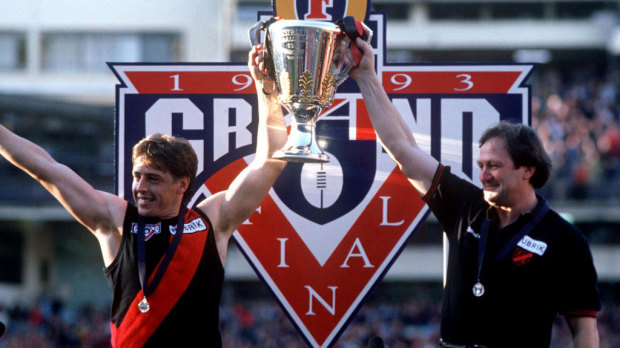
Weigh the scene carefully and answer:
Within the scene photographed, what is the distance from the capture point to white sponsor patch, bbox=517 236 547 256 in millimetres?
3379

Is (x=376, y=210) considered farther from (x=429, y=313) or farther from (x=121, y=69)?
(x=429, y=313)

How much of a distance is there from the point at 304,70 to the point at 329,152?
1.00 m

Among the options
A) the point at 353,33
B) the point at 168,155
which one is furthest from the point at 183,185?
the point at 353,33

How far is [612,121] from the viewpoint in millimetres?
19922

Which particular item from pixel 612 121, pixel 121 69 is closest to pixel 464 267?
pixel 121 69

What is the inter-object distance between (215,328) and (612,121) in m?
18.0

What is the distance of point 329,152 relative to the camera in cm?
454

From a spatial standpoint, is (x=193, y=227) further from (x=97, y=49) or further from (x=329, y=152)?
(x=97, y=49)

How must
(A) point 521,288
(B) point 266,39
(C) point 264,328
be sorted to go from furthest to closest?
1. (C) point 264,328
2. (B) point 266,39
3. (A) point 521,288

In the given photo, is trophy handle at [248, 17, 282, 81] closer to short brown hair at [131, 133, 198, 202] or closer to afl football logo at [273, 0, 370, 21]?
short brown hair at [131, 133, 198, 202]

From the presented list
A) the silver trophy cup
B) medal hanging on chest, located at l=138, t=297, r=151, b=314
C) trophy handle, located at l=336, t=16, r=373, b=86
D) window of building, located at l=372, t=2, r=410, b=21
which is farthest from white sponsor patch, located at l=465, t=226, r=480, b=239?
window of building, located at l=372, t=2, r=410, b=21

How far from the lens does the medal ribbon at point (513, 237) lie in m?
3.39

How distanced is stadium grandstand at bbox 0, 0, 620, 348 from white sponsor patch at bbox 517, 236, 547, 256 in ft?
28.0

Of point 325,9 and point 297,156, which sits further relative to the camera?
point 325,9
